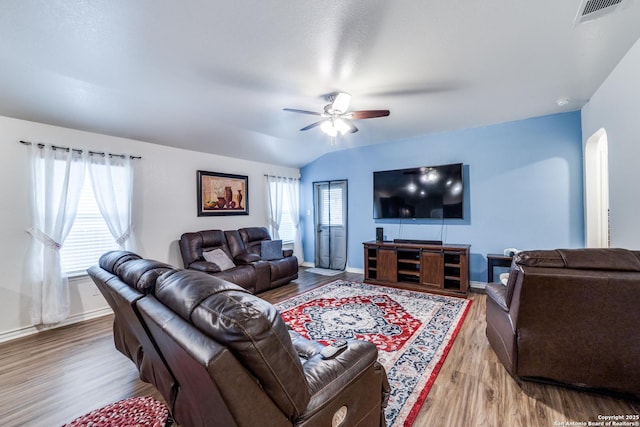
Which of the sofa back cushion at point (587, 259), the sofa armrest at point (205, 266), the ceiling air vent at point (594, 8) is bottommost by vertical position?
the sofa armrest at point (205, 266)

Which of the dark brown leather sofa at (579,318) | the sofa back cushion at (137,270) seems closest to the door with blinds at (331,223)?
the dark brown leather sofa at (579,318)

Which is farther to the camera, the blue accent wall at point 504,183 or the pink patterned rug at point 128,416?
the blue accent wall at point 504,183

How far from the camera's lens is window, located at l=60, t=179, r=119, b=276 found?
3361 mm

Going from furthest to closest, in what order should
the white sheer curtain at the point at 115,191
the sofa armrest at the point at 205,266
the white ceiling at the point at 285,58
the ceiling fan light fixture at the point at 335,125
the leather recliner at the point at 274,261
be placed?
1. the leather recliner at the point at 274,261
2. the sofa armrest at the point at 205,266
3. the white sheer curtain at the point at 115,191
4. the ceiling fan light fixture at the point at 335,125
5. the white ceiling at the point at 285,58

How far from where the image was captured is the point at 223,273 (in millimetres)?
3990

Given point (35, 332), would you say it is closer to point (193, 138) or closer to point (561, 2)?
point (193, 138)

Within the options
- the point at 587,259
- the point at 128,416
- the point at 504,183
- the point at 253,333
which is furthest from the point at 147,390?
the point at 504,183

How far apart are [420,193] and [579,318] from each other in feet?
10.7

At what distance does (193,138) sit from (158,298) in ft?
11.9

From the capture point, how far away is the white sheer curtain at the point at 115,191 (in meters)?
3.57

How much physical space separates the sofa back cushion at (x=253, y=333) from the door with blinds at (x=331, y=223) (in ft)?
16.3

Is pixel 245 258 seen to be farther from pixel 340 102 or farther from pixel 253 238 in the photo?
pixel 340 102

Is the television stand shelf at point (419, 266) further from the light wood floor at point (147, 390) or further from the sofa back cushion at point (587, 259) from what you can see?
the sofa back cushion at point (587, 259)

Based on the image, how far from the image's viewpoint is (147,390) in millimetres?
2047
